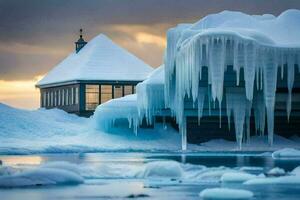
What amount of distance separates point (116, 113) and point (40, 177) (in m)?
40.7

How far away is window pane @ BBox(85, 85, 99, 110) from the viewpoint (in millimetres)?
89625

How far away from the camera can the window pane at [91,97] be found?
89.6 metres

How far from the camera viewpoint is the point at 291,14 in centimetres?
7331

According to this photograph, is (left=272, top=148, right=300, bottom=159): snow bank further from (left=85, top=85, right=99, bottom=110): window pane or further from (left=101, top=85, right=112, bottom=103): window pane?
(left=101, top=85, right=112, bottom=103): window pane

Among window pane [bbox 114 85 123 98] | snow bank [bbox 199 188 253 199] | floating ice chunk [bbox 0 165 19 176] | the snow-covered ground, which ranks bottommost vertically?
the snow-covered ground

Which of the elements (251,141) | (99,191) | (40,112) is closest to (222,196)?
(99,191)

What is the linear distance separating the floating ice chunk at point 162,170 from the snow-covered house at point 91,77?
5113cm

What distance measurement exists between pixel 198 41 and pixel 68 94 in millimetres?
29823

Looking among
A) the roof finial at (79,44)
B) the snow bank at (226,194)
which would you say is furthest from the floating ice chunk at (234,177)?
the roof finial at (79,44)

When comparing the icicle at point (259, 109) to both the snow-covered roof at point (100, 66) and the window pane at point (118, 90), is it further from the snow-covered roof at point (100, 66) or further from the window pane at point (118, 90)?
the window pane at point (118, 90)

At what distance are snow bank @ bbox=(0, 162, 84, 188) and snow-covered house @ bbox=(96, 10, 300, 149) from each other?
28.2 meters

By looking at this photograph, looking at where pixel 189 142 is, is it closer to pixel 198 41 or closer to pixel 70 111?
pixel 198 41

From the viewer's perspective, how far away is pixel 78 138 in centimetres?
7562

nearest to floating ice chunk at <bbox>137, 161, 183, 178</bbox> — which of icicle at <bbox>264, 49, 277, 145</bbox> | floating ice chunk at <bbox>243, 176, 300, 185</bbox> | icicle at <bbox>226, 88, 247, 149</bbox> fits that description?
floating ice chunk at <bbox>243, 176, 300, 185</bbox>
